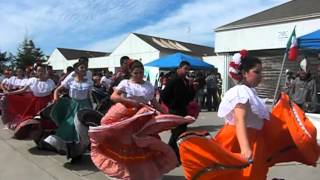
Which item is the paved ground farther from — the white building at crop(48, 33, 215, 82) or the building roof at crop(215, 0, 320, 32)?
the white building at crop(48, 33, 215, 82)

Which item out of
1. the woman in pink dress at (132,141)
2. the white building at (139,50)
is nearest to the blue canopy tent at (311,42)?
the woman in pink dress at (132,141)

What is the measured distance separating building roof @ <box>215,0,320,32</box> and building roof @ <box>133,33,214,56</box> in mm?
16168

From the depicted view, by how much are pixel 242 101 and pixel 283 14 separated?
81.1 feet

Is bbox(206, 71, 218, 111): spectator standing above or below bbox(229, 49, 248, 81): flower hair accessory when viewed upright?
below

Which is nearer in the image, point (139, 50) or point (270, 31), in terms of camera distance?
point (270, 31)

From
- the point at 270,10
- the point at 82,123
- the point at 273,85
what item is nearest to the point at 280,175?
the point at 82,123

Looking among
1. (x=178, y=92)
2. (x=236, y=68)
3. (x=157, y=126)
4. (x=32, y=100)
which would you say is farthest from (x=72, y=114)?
(x=236, y=68)

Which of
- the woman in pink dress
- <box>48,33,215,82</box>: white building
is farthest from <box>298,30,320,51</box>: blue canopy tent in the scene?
<box>48,33,215,82</box>: white building

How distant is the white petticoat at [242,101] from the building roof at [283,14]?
2217cm

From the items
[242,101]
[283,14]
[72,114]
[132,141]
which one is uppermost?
[283,14]

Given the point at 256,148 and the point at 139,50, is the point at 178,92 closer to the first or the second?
the point at 256,148

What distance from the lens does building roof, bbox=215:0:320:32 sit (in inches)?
1012

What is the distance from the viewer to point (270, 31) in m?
27.1

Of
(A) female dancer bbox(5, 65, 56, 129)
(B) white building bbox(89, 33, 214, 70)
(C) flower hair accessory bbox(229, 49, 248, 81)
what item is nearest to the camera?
(C) flower hair accessory bbox(229, 49, 248, 81)
